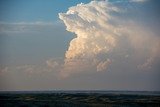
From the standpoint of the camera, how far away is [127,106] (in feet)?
103

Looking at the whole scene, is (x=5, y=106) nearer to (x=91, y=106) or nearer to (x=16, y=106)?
(x=16, y=106)

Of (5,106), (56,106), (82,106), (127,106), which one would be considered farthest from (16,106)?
(127,106)

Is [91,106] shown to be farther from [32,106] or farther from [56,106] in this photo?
[32,106]

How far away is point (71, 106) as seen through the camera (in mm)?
30516

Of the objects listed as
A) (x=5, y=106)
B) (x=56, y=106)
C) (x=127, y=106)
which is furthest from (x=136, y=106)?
(x=5, y=106)

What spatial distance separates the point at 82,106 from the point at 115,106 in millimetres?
3316

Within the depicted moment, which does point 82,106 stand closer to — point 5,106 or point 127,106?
point 127,106

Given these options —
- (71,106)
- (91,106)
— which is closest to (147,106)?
(91,106)

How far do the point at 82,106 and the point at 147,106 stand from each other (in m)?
6.49

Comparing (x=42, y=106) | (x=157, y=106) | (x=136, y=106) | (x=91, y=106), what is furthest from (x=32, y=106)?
(x=157, y=106)

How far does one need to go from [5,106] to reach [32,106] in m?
2.65

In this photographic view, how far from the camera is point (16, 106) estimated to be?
30203 millimetres

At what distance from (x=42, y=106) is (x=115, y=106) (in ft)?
23.6

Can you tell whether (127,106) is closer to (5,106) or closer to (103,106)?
(103,106)
